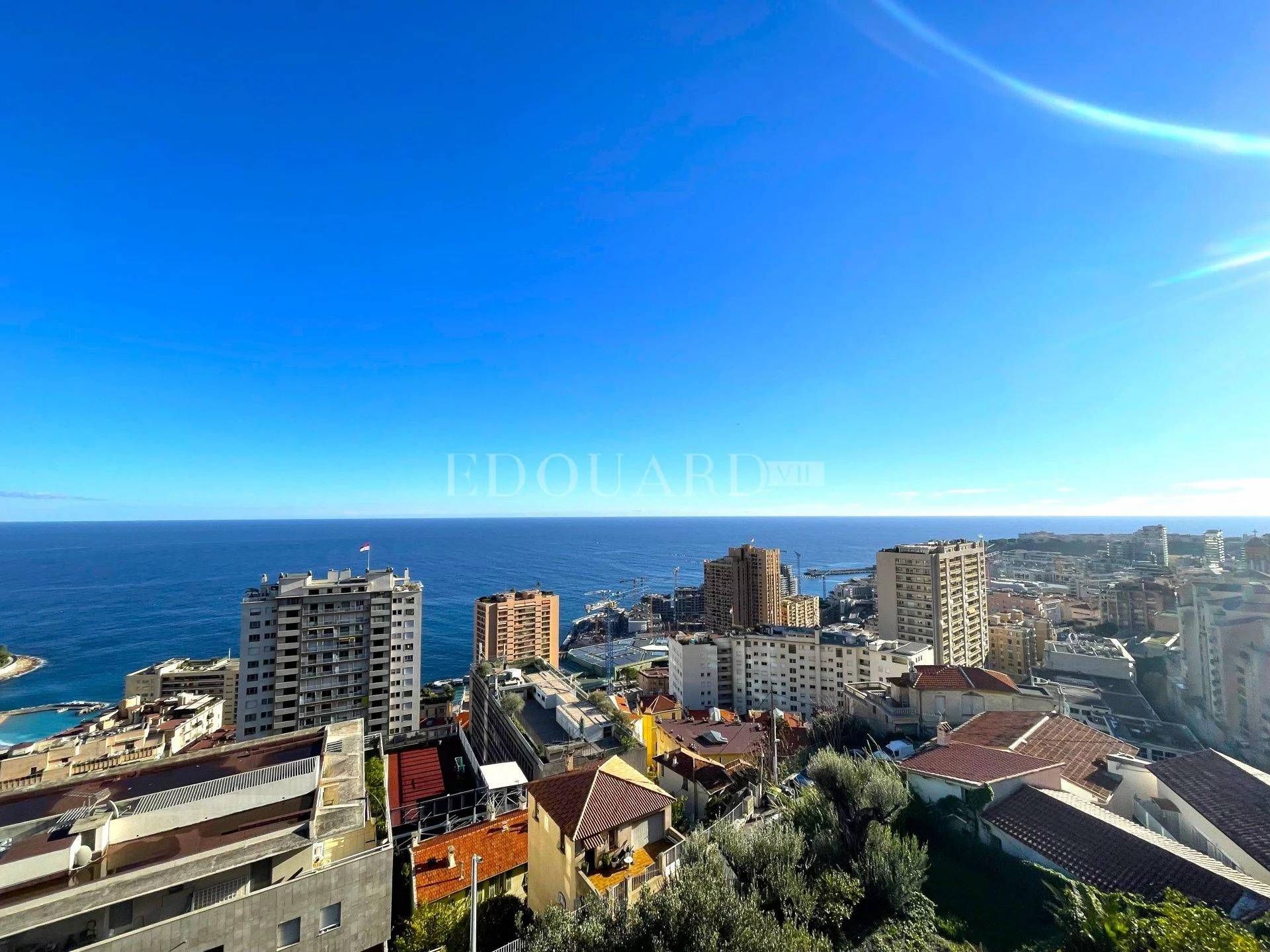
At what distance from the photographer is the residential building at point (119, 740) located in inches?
744

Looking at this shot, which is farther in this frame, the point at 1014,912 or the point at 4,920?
the point at 1014,912

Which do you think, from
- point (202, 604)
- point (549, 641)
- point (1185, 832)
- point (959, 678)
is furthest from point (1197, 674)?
point (202, 604)

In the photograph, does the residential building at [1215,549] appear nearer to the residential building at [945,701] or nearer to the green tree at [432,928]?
the residential building at [945,701]

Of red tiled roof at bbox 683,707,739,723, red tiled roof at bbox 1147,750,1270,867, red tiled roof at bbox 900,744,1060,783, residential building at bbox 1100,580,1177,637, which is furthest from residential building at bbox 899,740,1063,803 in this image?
residential building at bbox 1100,580,1177,637

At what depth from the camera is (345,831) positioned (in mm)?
6023

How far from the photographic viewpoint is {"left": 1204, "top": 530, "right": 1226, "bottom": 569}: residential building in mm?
28739

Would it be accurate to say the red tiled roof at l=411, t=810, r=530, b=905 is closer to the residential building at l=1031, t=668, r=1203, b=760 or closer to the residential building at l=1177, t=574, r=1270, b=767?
the residential building at l=1031, t=668, r=1203, b=760

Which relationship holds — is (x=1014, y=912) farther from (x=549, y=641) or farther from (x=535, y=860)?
(x=549, y=641)

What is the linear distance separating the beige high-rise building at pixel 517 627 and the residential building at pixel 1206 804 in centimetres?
3709

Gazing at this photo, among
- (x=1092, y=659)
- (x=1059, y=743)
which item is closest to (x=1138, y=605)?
(x=1092, y=659)

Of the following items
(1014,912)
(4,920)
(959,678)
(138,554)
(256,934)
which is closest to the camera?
(4,920)

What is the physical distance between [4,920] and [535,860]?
5.62m

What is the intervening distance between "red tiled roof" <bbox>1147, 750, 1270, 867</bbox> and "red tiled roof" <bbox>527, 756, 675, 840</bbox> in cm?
911

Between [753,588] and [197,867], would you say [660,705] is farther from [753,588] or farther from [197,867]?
[753,588]
